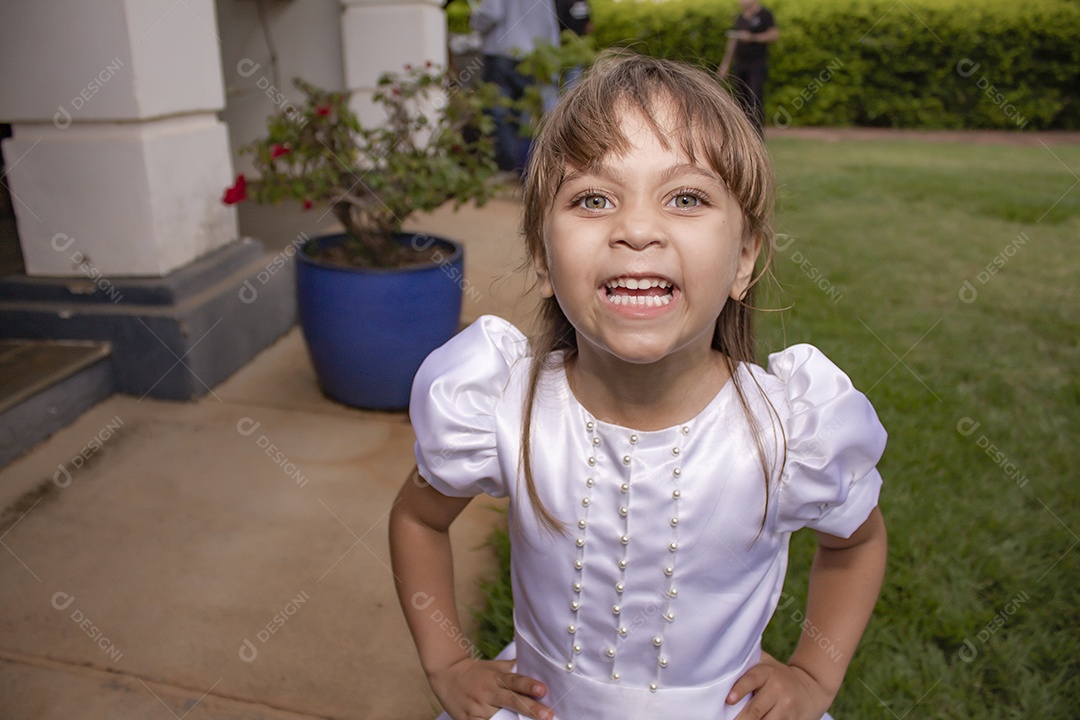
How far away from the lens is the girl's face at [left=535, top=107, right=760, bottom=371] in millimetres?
1071

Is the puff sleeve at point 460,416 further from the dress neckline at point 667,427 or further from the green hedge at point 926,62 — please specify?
the green hedge at point 926,62

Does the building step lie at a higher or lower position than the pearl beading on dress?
lower

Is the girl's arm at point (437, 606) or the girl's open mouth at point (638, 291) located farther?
the girl's arm at point (437, 606)

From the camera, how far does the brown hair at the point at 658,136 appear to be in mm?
1152

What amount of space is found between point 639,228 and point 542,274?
26cm

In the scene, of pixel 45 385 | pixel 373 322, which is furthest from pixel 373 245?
pixel 45 385

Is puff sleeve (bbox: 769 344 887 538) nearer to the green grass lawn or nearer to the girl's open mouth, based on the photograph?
the green grass lawn

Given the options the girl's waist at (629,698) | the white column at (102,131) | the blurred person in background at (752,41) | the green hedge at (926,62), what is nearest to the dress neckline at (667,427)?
the girl's waist at (629,698)

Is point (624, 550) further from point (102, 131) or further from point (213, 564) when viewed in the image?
point (102, 131)

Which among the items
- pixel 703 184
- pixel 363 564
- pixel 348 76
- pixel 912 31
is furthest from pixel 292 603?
pixel 912 31

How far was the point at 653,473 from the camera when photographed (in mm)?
1229

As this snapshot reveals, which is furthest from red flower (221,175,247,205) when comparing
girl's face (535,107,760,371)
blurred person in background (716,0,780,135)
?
blurred person in background (716,0,780,135)

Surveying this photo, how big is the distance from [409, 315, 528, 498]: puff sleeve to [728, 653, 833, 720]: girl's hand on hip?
1.46ft

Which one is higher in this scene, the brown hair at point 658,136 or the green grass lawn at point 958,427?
the brown hair at point 658,136
